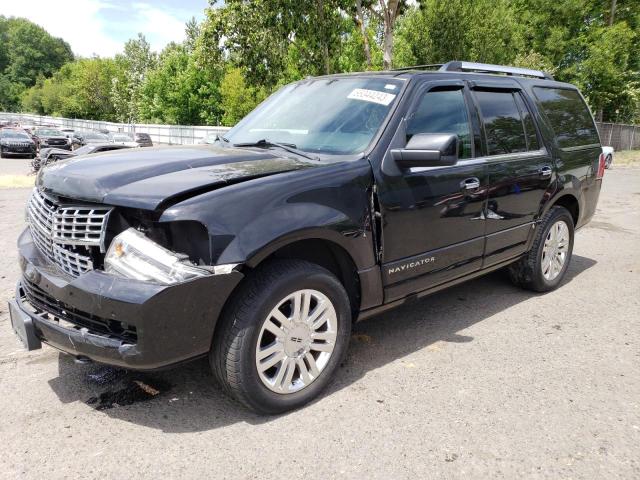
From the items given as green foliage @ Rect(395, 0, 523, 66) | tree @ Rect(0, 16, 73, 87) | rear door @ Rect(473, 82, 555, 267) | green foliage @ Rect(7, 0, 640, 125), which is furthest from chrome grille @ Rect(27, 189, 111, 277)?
tree @ Rect(0, 16, 73, 87)

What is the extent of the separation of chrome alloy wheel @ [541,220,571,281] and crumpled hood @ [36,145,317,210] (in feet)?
9.80

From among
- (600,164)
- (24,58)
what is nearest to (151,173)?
(600,164)

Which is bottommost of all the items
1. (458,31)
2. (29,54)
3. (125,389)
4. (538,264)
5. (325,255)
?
(125,389)

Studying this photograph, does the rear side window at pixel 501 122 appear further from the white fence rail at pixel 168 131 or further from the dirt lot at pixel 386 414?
the white fence rail at pixel 168 131

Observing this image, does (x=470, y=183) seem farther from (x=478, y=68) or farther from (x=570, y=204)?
(x=570, y=204)

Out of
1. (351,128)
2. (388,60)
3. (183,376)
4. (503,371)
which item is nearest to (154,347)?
(183,376)

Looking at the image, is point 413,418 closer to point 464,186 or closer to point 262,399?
point 262,399

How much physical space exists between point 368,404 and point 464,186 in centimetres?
169

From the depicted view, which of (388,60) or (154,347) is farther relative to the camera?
(388,60)

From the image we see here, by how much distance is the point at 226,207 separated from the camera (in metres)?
2.55

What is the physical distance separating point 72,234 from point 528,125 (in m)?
3.74

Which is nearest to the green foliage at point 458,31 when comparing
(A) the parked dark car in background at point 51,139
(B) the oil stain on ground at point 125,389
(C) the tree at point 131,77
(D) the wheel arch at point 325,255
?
(A) the parked dark car in background at point 51,139

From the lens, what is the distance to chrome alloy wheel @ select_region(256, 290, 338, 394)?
281 centimetres

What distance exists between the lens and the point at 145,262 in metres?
2.50
